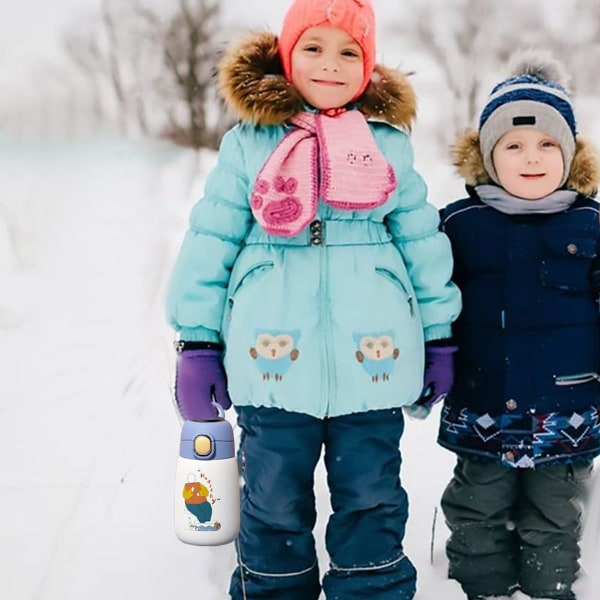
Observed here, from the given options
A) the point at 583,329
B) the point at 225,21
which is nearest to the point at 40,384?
the point at 583,329

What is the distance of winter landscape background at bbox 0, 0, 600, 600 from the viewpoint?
2.27 metres

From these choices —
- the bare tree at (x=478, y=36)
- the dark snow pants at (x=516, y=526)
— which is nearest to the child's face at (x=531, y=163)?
the dark snow pants at (x=516, y=526)

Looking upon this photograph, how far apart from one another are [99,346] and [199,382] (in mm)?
2326

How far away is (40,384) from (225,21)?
2.92 meters

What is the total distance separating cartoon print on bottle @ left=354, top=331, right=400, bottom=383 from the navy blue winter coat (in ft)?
1.01

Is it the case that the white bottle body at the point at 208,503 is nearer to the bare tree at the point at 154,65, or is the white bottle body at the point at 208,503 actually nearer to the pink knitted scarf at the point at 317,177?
the pink knitted scarf at the point at 317,177

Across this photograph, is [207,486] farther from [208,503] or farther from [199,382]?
→ [199,382]

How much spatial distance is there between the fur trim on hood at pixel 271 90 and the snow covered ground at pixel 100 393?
1.13m

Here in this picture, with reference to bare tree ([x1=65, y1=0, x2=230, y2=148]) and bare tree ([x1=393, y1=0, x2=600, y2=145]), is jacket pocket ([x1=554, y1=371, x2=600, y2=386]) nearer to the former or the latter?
bare tree ([x1=393, y1=0, x2=600, y2=145])

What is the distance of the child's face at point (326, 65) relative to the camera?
1862 mm

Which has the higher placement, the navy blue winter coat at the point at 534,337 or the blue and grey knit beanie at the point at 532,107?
the blue and grey knit beanie at the point at 532,107

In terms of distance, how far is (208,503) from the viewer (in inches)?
76.6

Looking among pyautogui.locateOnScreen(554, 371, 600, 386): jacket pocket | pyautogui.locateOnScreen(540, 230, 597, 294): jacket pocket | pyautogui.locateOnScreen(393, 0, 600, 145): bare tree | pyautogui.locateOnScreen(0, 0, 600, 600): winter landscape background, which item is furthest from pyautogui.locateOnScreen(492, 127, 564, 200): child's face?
pyautogui.locateOnScreen(393, 0, 600, 145): bare tree

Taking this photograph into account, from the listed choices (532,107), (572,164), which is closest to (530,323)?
(572,164)
